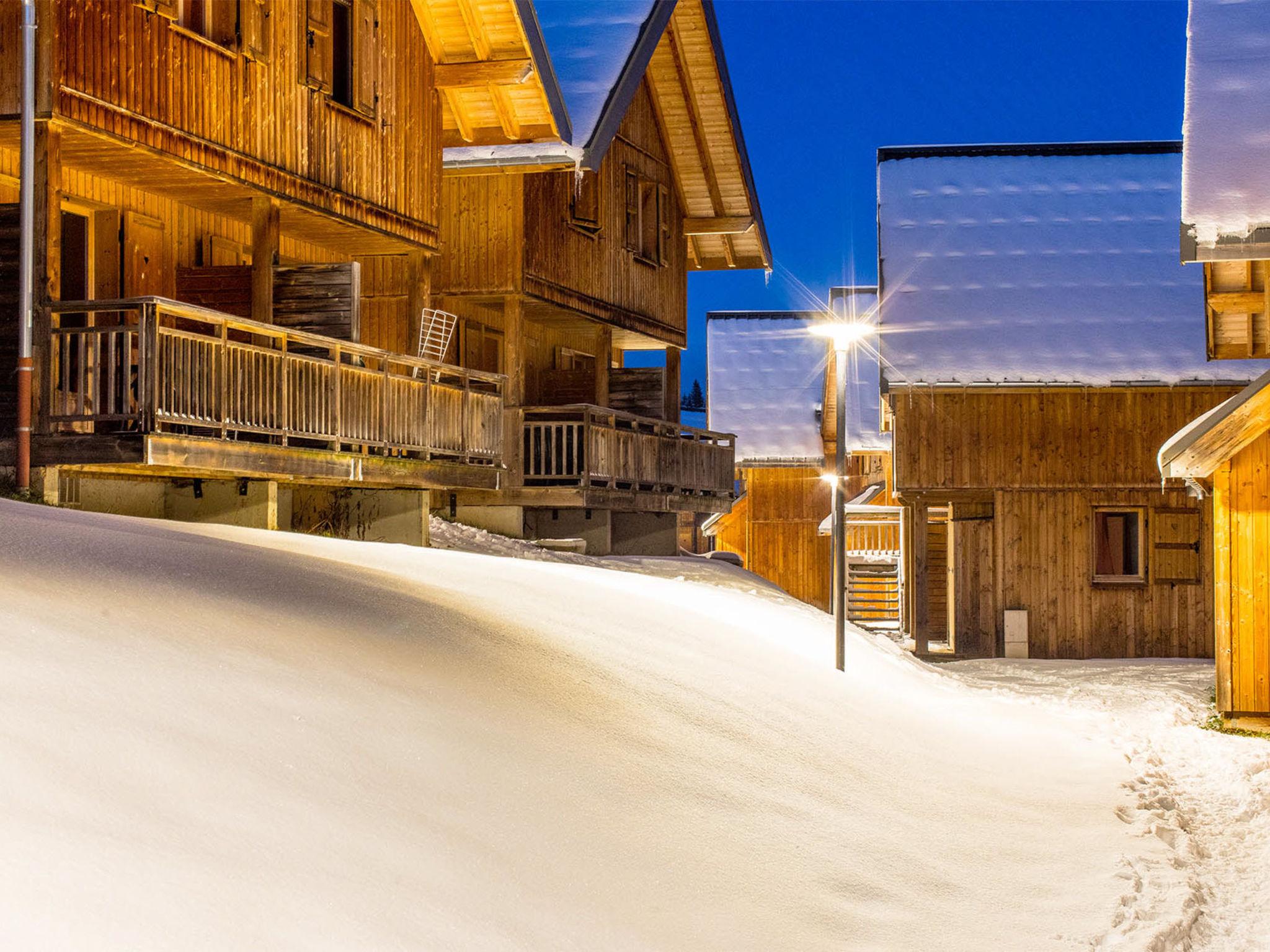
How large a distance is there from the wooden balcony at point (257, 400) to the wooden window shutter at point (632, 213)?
7.83 metres

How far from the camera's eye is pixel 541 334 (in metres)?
29.9

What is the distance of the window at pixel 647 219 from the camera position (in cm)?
2955

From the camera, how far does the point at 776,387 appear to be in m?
52.1

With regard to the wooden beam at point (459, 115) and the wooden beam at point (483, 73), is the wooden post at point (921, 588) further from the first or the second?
the wooden beam at point (483, 73)

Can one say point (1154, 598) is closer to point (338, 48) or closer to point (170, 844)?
point (338, 48)

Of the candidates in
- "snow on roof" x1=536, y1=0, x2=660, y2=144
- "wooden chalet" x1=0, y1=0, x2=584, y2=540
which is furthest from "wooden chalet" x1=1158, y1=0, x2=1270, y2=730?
"snow on roof" x1=536, y1=0, x2=660, y2=144

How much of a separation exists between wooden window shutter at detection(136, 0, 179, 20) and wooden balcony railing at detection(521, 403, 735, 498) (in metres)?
9.68

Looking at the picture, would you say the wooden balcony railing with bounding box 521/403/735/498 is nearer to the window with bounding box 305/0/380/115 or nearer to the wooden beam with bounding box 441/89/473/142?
the wooden beam with bounding box 441/89/473/142

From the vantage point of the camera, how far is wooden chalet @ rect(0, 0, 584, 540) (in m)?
14.8

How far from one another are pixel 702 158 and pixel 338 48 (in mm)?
12370

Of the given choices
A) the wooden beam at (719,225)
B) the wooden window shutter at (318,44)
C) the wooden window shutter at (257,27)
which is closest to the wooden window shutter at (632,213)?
the wooden beam at (719,225)

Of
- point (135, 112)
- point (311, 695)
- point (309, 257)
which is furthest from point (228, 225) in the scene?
point (311, 695)

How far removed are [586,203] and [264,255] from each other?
952 cm

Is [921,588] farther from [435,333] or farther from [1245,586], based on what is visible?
[1245,586]
